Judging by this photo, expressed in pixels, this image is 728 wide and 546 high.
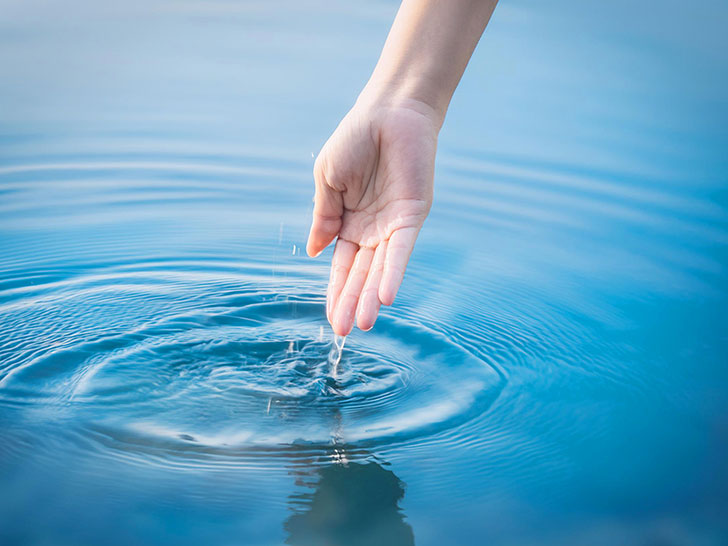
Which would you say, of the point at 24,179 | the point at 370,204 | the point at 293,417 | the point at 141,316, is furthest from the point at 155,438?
the point at 24,179

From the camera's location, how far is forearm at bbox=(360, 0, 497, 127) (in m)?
2.20

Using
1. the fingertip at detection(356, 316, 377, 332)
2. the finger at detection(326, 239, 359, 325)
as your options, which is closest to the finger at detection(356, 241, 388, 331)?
Result: the fingertip at detection(356, 316, 377, 332)

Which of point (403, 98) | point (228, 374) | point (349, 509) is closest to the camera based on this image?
point (349, 509)

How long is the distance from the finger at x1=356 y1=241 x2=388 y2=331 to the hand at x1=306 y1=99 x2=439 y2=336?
0.13 feet

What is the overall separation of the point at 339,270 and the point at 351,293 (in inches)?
6.8

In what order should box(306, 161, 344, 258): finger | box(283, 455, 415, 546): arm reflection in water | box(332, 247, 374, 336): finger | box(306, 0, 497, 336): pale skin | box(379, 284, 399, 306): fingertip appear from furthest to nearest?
box(306, 161, 344, 258): finger, box(306, 0, 497, 336): pale skin, box(332, 247, 374, 336): finger, box(379, 284, 399, 306): fingertip, box(283, 455, 415, 546): arm reflection in water

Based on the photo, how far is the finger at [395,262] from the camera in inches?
71.0

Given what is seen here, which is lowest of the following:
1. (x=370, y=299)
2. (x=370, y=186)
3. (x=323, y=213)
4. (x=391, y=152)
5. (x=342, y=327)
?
A: (x=342, y=327)

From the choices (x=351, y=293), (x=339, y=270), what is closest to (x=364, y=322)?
(x=351, y=293)

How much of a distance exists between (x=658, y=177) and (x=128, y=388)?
3.10 meters

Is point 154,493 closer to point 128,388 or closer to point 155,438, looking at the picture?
point 155,438

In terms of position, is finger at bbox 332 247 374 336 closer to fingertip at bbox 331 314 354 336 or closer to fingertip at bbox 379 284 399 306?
fingertip at bbox 331 314 354 336

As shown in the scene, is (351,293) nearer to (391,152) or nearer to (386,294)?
(386,294)

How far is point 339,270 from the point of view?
211 centimetres
